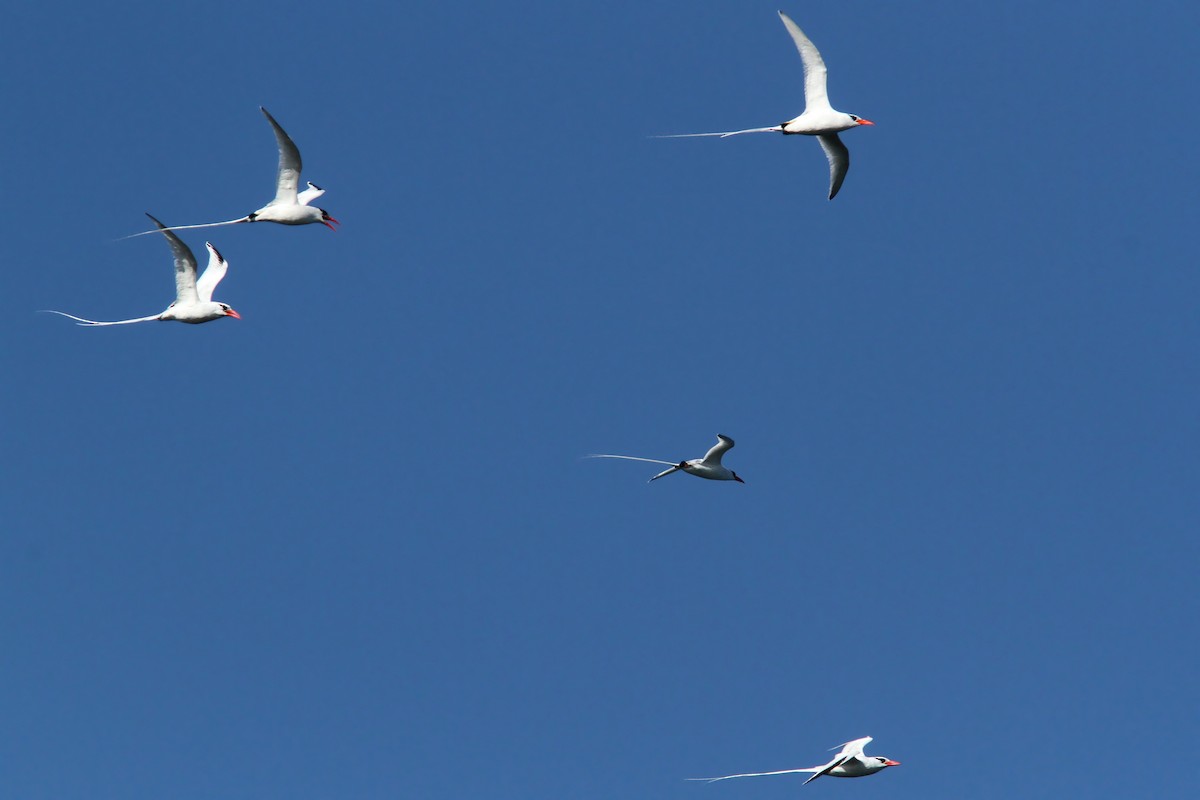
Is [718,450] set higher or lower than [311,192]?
lower

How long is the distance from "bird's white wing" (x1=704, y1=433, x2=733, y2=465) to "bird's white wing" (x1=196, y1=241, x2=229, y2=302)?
11.3 m

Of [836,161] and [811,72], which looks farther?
[836,161]

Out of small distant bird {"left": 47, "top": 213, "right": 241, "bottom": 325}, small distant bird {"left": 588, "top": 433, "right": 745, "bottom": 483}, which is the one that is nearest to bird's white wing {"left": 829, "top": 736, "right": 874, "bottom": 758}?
small distant bird {"left": 588, "top": 433, "right": 745, "bottom": 483}

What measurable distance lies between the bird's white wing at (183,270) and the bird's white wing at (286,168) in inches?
79.1

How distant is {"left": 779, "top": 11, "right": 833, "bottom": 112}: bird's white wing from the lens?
29828mm

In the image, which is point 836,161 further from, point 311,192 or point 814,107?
point 311,192

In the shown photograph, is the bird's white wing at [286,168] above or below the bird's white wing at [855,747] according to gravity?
above

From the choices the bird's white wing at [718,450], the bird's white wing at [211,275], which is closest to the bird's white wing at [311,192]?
the bird's white wing at [211,275]

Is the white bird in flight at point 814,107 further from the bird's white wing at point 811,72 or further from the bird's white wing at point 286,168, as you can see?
the bird's white wing at point 286,168

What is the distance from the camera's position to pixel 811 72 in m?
30.3

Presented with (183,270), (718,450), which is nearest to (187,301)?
(183,270)

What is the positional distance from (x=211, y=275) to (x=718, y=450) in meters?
11.7

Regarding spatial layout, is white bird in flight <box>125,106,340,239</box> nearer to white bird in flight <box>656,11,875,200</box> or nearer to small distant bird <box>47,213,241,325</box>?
small distant bird <box>47,213,241,325</box>

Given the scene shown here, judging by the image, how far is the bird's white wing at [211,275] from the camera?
32906 mm
